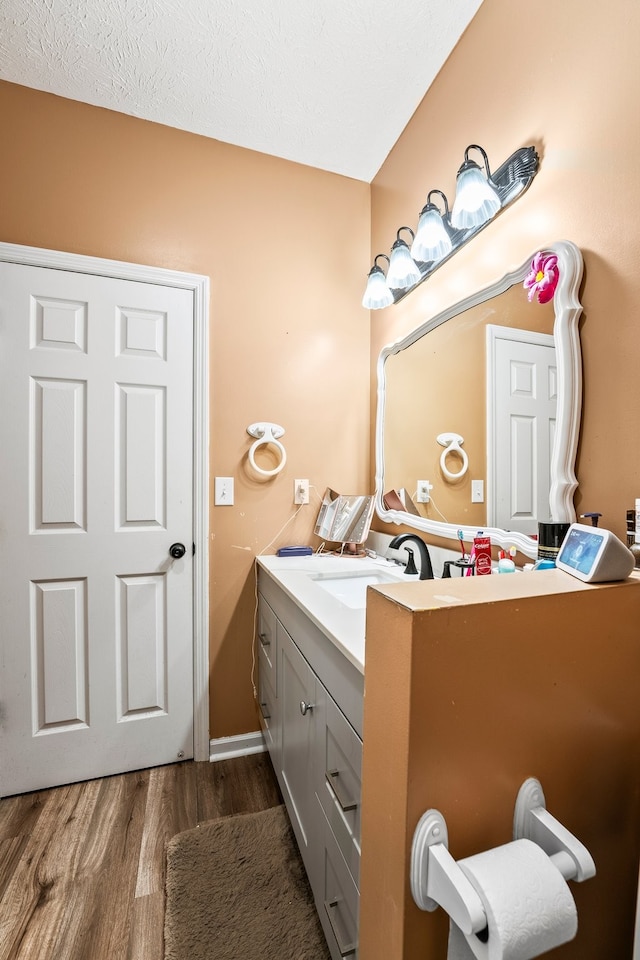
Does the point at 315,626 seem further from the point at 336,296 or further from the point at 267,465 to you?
the point at 336,296

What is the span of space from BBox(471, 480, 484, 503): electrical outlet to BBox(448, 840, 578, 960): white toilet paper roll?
0.90 m

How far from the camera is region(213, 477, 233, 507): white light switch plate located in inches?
73.7

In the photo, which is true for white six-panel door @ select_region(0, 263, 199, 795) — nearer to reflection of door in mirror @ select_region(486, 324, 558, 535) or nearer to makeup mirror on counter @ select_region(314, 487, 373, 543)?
makeup mirror on counter @ select_region(314, 487, 373, 543)

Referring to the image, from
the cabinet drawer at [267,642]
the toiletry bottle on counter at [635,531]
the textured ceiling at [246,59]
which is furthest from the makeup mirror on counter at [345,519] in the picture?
the textured ceiling at [246,59]

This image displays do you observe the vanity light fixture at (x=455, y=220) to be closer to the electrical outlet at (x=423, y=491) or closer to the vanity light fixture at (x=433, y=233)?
the vanity light fixture at (x=433, y=233)

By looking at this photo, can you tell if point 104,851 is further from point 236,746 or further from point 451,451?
point 451,451

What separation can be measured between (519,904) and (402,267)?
1.79 meters

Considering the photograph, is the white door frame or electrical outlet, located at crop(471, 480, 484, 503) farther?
the white door frame

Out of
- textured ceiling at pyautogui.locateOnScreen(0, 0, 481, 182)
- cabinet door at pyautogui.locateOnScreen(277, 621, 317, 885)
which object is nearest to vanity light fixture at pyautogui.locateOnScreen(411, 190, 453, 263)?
textured ceiling at pyautogui.locateOnScreen(0, 0, 481, 182)

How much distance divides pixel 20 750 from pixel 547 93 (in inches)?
107

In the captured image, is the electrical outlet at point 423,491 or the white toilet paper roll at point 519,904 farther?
the electrical outlet at point 423,491

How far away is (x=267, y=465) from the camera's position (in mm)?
1965

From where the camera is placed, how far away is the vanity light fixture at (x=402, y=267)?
167cm

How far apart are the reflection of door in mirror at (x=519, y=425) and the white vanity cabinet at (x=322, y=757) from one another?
0.64m
